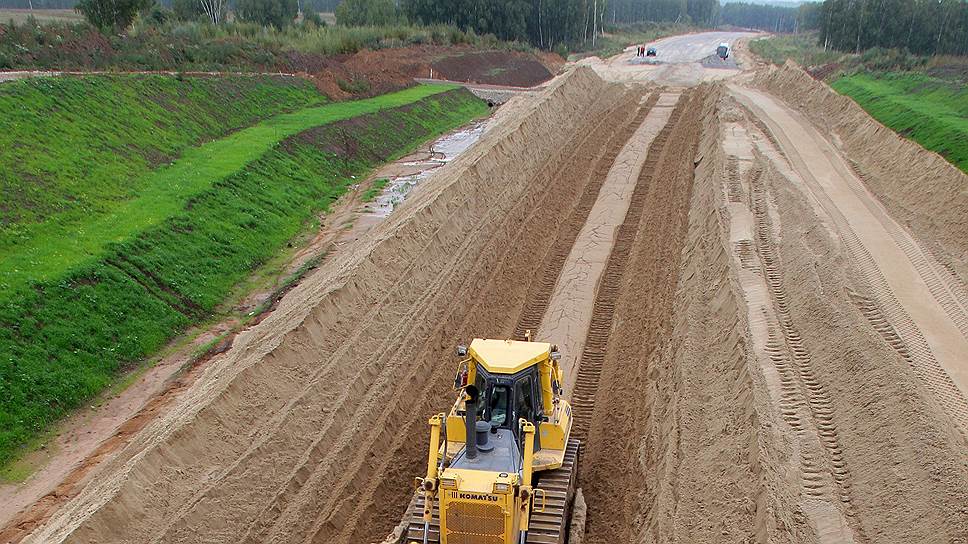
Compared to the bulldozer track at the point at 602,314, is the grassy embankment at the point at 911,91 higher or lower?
higher

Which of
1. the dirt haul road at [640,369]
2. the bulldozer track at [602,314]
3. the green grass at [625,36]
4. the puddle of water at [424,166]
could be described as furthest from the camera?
the green grass at [625,36]

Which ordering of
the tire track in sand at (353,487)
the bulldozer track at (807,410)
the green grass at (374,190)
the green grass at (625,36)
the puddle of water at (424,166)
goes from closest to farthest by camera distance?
the bulldozer track at (807,410)
the tire track in sand at (353,487)
the puddle of water at (424,166)
the green grass at (374,190)
the green grass at (625,36)

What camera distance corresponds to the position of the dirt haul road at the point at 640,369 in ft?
36.9

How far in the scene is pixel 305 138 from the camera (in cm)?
3506

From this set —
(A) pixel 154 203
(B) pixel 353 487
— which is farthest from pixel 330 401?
(A) pixel 154 203

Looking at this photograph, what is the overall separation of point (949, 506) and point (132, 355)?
1589cm

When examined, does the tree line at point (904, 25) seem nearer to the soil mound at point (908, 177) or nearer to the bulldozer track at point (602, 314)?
the soil mound at point (908, 177)

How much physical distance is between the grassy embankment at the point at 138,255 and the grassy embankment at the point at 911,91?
2172 centimetres

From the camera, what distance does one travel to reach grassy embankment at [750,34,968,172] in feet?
90.3

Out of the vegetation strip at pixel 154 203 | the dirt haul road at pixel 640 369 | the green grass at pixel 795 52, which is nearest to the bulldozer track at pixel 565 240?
the dirt haul road at pixel 640 369

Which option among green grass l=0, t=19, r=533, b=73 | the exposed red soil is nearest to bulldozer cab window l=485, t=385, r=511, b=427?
green grass l=0, t=19, r=533, b=73

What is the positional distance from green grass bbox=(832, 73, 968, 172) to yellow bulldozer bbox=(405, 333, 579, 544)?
18696 millimetres

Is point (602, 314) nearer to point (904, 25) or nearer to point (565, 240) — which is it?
point (565, 240)

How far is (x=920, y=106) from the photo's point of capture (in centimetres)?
3284
